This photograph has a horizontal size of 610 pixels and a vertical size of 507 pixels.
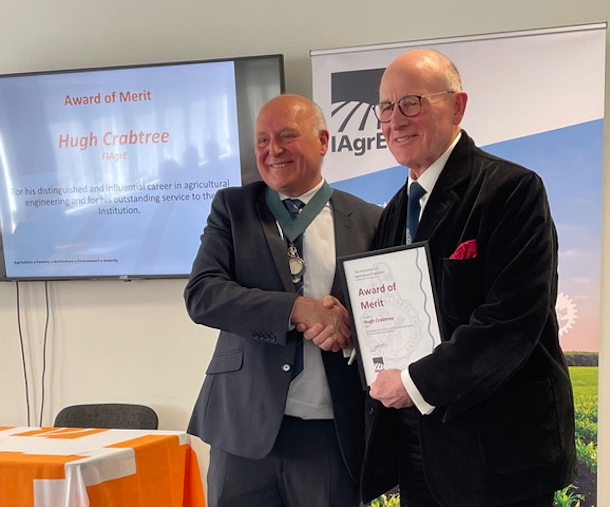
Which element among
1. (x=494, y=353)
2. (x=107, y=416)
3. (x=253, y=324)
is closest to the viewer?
(x=494, y=353)

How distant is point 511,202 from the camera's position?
1.27 meters

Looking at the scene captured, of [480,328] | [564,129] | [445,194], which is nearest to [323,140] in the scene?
[445,194]

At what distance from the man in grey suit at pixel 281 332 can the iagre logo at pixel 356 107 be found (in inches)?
44.6

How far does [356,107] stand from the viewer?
2914 millimetres

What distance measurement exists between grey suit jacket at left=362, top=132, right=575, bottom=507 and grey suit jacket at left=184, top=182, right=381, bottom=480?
33 cm

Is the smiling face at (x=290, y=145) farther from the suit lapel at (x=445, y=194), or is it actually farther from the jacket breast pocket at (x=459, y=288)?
the jacket breast pocket at (x=459, y=288)

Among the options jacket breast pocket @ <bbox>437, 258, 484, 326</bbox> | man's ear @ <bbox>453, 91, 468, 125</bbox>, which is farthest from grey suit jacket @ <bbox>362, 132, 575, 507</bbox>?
man's ear @ <bbox>453, 91, 468, 125</bbox>

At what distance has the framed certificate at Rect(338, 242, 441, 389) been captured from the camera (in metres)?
1.37

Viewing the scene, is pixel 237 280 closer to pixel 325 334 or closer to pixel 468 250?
pixel 325 334

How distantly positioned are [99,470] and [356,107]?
1.87m

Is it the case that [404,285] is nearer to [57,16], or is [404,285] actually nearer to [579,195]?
[579,195]

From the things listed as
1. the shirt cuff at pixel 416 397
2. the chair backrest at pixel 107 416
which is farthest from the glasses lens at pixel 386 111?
the chair backrest at pixel 107 416

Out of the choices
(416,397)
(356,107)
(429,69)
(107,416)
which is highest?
(356,107)

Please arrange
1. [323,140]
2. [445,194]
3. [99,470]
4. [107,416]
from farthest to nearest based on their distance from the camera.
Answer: [107,416] → [99,470] → [323,140] → [445,194]
